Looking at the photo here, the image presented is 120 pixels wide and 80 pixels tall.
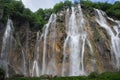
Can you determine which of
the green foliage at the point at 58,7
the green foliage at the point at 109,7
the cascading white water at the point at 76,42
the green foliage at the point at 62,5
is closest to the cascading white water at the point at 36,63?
the cascading white water at the point at 76,42

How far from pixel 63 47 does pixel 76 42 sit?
1.76m

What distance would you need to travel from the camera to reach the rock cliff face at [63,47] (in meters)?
35.3

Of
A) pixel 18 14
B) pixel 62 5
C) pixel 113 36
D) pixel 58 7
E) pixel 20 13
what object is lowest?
pixel 113 36

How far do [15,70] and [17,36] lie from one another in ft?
17.8

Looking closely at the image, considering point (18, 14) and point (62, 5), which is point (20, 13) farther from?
point (62, 5)

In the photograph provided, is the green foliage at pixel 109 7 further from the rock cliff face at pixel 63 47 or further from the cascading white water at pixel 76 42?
the cascading white water at pixel 76 42

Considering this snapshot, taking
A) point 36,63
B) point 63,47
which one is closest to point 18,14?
point 36,63

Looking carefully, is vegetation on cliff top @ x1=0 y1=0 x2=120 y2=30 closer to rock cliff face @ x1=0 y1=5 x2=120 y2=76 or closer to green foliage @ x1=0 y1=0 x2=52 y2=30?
green foliage @ x1=0 y1=0 x2=52 y2=30

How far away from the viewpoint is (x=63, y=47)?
37.0m

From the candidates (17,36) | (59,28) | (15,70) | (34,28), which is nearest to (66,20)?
(59,28)

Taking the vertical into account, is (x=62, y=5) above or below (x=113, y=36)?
above

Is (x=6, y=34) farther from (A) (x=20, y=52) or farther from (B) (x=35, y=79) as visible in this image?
(B) (x=35, y=79)

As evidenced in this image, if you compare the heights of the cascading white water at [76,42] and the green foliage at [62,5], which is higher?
the green foliage at [62,5]

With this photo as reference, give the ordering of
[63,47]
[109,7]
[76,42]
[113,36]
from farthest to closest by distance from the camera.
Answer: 1. [109,7]
2. [113,36]
3. [76,42]
4. [63,47]
